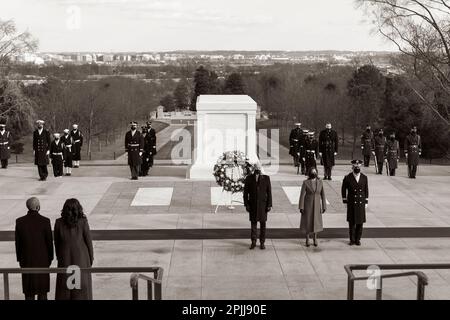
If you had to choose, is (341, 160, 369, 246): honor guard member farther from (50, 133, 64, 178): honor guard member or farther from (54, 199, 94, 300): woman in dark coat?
(50, 133, 64, 178): honor guard member

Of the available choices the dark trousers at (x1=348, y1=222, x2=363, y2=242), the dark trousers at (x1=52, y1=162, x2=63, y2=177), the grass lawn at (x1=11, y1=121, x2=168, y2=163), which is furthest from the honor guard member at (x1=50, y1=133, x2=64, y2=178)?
the grass lawn at (x1=11, y1=121, x2=168, y2=163)

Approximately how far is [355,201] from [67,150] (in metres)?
8.87

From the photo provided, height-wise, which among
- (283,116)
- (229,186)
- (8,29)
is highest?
(8,29)

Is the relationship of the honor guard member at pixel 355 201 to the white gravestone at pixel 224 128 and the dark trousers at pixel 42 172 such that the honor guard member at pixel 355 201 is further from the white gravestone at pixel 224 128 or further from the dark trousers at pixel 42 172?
the dark trousers at pixel 42 172

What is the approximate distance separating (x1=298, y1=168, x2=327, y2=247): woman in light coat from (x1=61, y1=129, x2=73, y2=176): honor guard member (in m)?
8.36

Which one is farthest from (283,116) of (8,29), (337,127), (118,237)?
(118,237)

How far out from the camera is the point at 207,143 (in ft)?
56.9

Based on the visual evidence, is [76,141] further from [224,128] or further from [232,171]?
[232,171]

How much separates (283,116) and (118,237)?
69.8 metres

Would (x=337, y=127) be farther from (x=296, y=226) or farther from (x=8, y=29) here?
(x=296, y=226)

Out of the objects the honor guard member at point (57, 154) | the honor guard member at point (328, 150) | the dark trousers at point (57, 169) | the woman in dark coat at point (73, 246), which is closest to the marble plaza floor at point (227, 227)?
the dark trousers at point (57, 169)

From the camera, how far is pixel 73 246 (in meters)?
7.83

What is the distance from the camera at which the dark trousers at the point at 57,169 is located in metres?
17.5

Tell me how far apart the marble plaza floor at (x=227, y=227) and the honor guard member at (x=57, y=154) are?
0.93 feet
